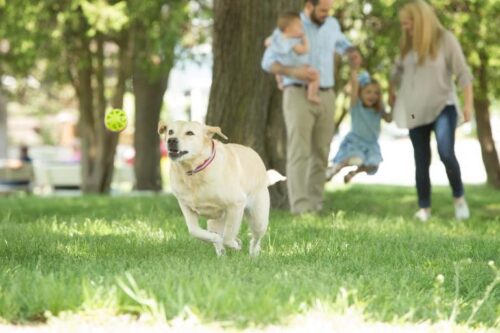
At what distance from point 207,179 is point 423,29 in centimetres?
434

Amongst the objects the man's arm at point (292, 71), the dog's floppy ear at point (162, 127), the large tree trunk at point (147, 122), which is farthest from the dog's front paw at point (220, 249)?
the large tree trunk at point (147, 122)

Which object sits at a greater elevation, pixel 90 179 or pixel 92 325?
pixel 92 325

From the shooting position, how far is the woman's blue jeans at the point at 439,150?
402 inches

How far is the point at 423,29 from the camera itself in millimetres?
10195

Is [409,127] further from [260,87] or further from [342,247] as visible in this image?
[342,247]

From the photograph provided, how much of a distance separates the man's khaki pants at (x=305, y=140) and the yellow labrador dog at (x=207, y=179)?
131 inches

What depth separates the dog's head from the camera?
6.56m

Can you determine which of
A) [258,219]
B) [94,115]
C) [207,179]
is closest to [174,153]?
[207,179]

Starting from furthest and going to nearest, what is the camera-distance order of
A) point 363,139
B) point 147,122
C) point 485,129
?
point 147,122
point 485,129
point 363,139

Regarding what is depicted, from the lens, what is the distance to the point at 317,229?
858 cm

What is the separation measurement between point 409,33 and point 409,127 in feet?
3.23

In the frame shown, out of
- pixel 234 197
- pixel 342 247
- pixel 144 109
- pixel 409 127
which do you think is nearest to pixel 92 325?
pixel 234 197

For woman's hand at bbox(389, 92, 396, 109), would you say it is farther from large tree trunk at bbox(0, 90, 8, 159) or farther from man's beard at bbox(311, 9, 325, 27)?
large tree trunk at bbox(0, 90, 8, 159)

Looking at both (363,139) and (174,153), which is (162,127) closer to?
(174,153)
